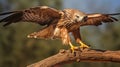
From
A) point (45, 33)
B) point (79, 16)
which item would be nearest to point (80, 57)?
point (79, 16)

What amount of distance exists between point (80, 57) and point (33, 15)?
770 mm

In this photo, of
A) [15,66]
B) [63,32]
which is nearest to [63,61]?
[63,32]

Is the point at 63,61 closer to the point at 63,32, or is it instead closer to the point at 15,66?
the point at 63,32

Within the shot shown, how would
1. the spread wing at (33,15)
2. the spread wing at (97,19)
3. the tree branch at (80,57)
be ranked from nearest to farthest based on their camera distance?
the tree branch at (80,57) < the spread wing at (33,15) < the spread wing at (97,19)

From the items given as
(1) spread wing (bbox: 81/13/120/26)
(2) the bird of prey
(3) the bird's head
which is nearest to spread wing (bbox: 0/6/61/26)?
(2) the bird of prey

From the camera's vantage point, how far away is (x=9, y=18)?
199 inches

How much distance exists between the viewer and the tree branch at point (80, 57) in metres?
4.59

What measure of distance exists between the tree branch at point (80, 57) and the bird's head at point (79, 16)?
1.48 feet

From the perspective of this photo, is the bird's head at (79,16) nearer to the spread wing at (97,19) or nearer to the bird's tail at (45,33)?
the spread wing at (97,19)

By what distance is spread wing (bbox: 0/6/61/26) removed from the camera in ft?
16.4

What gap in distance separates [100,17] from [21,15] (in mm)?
943

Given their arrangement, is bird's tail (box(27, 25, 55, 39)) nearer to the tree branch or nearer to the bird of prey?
the bird of prey

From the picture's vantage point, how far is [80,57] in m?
4.73

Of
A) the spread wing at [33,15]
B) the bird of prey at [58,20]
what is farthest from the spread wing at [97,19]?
the spread wing at [33,15]
